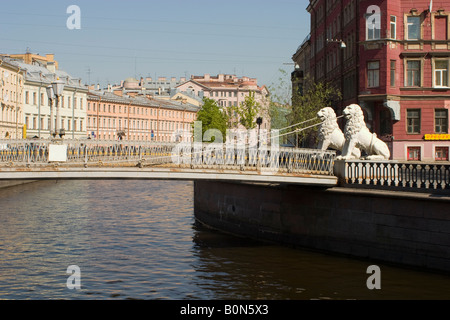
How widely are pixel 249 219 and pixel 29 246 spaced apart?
26.1ft

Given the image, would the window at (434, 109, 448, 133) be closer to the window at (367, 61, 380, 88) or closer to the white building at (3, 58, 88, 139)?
the window at (367, 61, 380, 88)

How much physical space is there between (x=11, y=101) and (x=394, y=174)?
61148 mm

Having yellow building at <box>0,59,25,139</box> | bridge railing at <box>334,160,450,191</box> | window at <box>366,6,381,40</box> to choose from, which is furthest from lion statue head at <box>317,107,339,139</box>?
yellow building at <box>0,59,25,139</box>

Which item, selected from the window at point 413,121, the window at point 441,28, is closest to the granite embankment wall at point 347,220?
the window at point 413,121

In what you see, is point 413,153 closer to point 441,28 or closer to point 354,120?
point 441,28

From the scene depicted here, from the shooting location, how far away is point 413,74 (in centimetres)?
3881

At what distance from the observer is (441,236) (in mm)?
19422

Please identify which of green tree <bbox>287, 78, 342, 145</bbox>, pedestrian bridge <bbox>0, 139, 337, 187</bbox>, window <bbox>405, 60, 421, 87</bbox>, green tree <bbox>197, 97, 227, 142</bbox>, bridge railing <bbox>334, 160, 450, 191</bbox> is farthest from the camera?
green tree <bbox>197, 97, 227, 142</bbox>

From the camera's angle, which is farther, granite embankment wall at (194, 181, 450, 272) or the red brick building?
the red brick building

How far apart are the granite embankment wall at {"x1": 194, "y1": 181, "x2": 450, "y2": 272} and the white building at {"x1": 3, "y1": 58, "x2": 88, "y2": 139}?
5205 centimetres

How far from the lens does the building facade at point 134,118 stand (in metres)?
105

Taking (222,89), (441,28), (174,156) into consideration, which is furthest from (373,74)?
(222,89)

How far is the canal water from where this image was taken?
1873 centimetres

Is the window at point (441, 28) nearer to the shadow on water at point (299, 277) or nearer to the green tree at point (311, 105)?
the green tree at point (311, 105)
